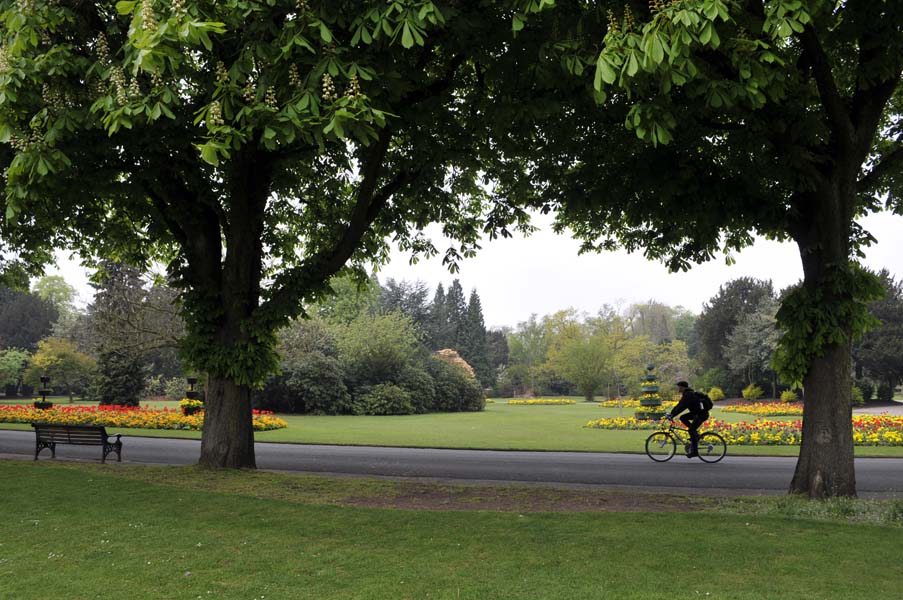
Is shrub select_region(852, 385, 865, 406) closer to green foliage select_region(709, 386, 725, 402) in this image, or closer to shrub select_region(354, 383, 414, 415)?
green foliage select_region(709, 386, 725, 402)

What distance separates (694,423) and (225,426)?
934cm

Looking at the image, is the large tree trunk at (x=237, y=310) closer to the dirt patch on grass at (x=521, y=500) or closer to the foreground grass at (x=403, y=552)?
the foreground grass at (x=403, y=552)

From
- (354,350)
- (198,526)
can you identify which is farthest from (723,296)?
(198,526)

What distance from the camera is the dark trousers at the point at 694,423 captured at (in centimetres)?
1363

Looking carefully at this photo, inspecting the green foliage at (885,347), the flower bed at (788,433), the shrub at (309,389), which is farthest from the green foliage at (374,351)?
the green foliage at (885,347)

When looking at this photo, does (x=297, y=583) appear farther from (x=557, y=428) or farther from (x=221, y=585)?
(x=557, y=428)

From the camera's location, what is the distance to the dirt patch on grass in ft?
27.1

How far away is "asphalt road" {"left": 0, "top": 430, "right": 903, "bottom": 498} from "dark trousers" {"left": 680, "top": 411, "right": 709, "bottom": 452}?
1.41ft

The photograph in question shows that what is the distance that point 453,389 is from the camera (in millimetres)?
35969

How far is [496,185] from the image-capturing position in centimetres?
1345

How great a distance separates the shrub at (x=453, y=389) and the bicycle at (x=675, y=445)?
21.3 metres

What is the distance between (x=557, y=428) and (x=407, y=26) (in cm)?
1943

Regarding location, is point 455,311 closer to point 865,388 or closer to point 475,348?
point 475,348

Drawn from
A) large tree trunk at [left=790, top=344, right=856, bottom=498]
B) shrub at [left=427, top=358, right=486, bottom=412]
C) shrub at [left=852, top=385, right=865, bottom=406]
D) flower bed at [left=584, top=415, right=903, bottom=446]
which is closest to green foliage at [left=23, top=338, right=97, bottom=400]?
shrub at [left=427, top=358, right=486, bottom=412]
